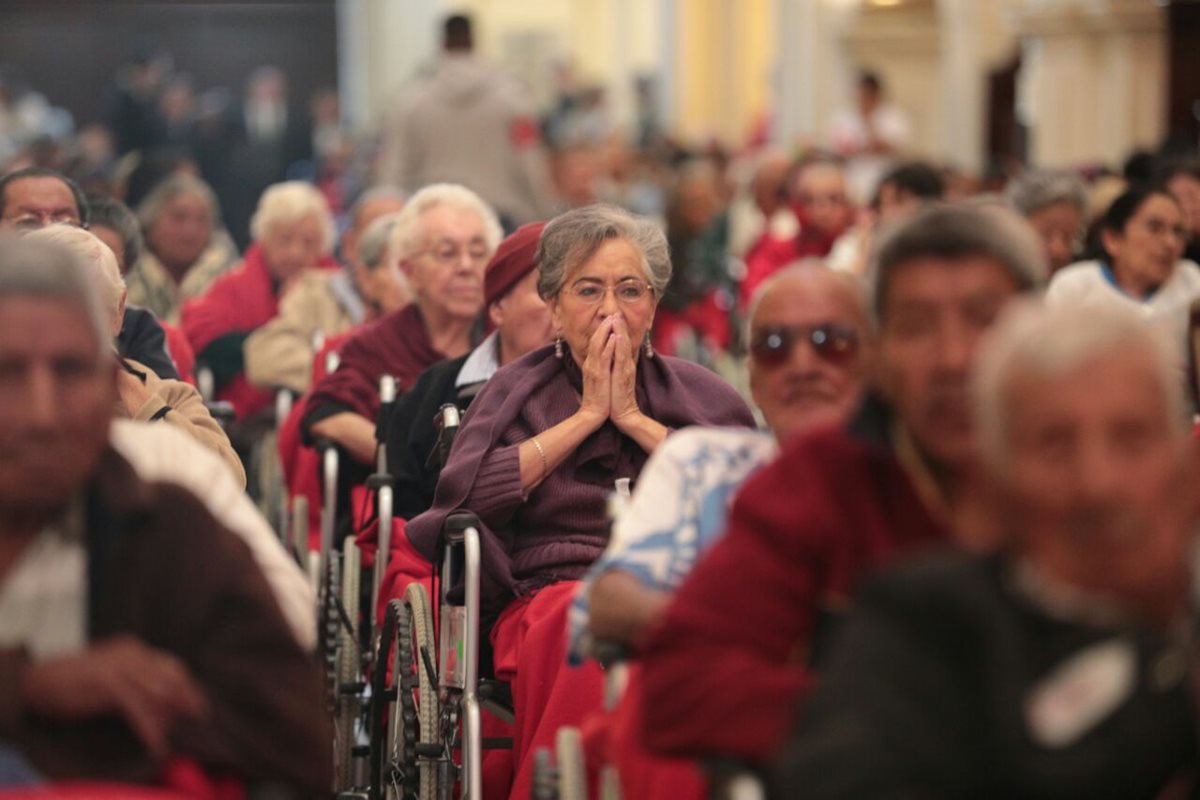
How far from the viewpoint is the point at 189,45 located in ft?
129

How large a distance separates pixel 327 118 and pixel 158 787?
28144mm

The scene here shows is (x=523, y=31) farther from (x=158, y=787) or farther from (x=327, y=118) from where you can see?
(x=158, y=787)

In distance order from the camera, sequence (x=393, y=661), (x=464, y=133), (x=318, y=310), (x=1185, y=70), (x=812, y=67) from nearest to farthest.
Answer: (x=393, y=661), (x=318, y=310), (x=464, y=133), (x=1185, y=70), (x=812, y=67)

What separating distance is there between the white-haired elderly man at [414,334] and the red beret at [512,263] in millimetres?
630

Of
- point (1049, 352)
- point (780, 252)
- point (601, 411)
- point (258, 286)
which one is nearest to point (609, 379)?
point (601, 411)


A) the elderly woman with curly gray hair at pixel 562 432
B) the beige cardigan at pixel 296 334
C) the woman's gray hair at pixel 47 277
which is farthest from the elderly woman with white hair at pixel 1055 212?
the woman's gray hair at pixel 47 277

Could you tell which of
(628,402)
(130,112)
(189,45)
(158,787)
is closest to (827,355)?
(158,787)

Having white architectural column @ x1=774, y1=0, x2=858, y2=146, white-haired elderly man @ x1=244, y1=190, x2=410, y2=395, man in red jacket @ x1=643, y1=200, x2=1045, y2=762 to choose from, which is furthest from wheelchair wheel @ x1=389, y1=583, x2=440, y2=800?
→ white architectural column @ x1=774, y1=0, x2=858, y2=146

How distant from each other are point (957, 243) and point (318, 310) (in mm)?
5243

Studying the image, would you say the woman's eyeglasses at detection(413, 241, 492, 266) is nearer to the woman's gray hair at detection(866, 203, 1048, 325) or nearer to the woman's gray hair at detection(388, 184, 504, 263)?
the woman's gray hair at detection(388, 184, 504, 263)

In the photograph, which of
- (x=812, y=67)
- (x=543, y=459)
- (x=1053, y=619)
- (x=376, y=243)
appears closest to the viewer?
(x=1053, y=619)

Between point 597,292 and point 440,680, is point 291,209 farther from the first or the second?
point 440,680

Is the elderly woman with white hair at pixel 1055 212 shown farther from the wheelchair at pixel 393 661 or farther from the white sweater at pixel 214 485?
the white sweater at pixel 214 485

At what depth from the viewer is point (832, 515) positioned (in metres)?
2.76
